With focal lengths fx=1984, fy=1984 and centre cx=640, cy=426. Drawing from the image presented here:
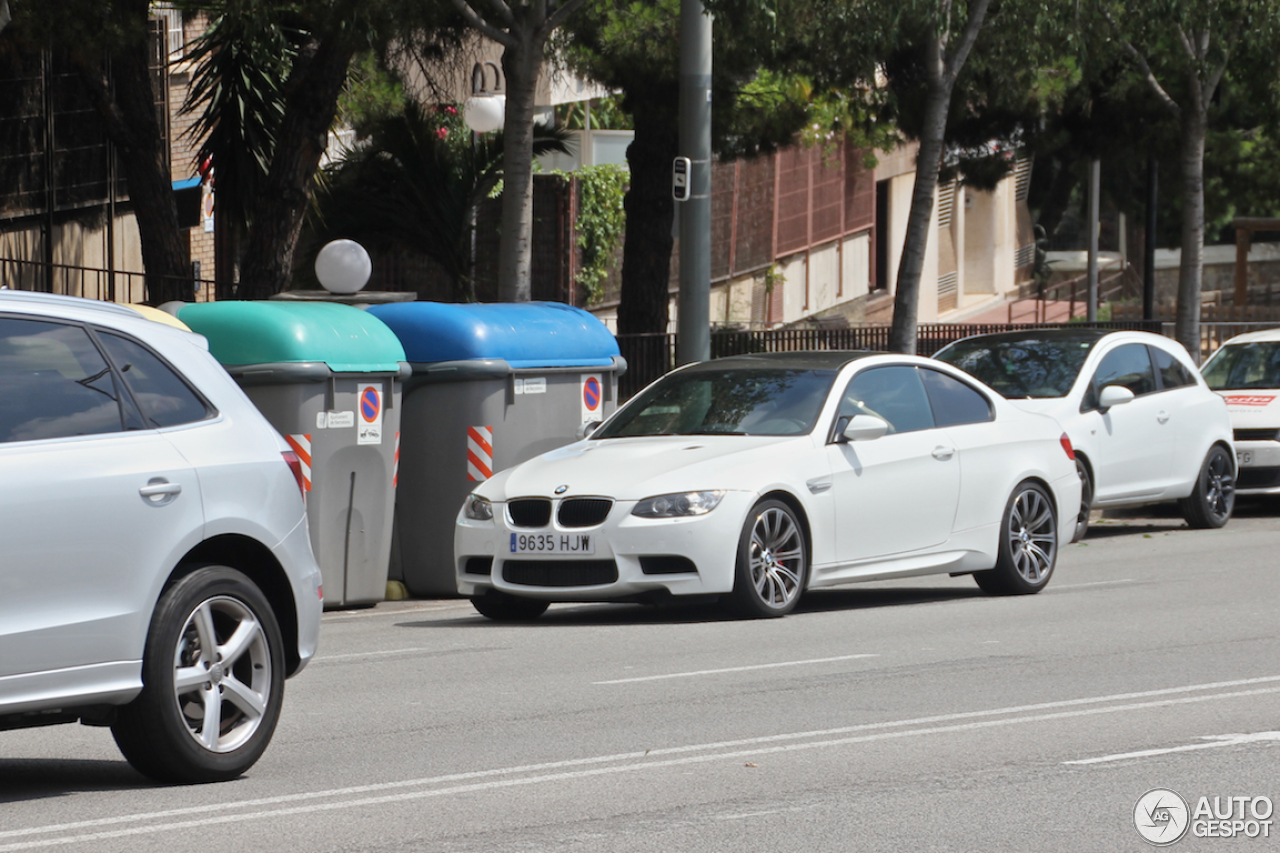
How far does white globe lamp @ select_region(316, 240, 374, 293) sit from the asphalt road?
2.87m

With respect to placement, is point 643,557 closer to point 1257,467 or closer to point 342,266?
point 342,266

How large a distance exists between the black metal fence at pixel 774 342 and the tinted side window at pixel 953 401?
5.88 m

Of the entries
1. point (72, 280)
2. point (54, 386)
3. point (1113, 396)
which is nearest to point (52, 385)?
point (54, 386)

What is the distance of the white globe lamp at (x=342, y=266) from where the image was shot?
13641mm

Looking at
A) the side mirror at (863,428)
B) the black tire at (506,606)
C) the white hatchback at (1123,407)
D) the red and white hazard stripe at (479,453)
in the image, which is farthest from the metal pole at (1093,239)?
the black tire at (506,606)

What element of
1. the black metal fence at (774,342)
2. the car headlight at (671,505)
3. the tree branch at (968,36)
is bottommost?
the car headlight at (671,505)

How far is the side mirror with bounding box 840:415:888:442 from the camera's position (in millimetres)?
11398

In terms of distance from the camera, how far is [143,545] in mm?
6281

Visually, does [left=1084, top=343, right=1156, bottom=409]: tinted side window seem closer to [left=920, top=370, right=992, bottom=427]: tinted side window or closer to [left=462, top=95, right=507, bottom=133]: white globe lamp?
[left=920, top=370, right=992, bottom=427]: tinted side window

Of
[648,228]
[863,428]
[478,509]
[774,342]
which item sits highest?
[648,228]

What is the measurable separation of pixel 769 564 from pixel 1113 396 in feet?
18.4

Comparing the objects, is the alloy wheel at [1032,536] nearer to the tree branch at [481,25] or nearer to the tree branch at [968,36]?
the tree branch at [481,25]

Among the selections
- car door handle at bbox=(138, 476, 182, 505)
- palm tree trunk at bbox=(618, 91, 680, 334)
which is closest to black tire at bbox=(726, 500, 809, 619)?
car door handle at bbox=(138, 476, 182, 505)

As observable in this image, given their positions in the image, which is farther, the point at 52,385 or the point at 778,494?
the point at 778,494
